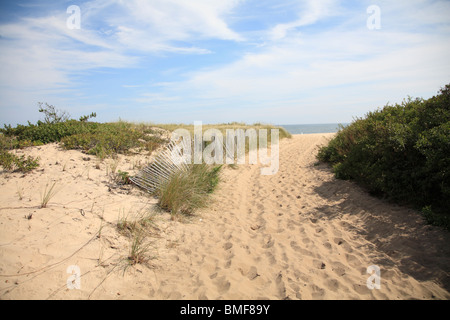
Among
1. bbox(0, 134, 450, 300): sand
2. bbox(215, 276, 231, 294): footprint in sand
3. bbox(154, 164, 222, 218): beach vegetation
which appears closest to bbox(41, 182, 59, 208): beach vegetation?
bbox(0, 134, 450, 300): sand

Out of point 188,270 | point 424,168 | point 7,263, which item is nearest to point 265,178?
point 424,168

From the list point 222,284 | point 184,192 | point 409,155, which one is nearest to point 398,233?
point 409,155

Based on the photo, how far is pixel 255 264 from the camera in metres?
3.63

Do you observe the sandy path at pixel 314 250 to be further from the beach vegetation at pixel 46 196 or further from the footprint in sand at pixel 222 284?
the beach vegetation at pixel 46 196

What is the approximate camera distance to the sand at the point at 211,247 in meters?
2.96

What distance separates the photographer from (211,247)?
4.15 metres

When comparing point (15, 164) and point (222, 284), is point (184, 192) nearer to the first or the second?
point (222, 284)

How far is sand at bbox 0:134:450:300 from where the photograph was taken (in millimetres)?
2962

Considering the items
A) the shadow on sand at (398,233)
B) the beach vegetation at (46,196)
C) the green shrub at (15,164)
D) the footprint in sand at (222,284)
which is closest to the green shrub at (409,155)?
the shadow on sand at (398,233)

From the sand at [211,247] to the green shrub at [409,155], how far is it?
380 mm
